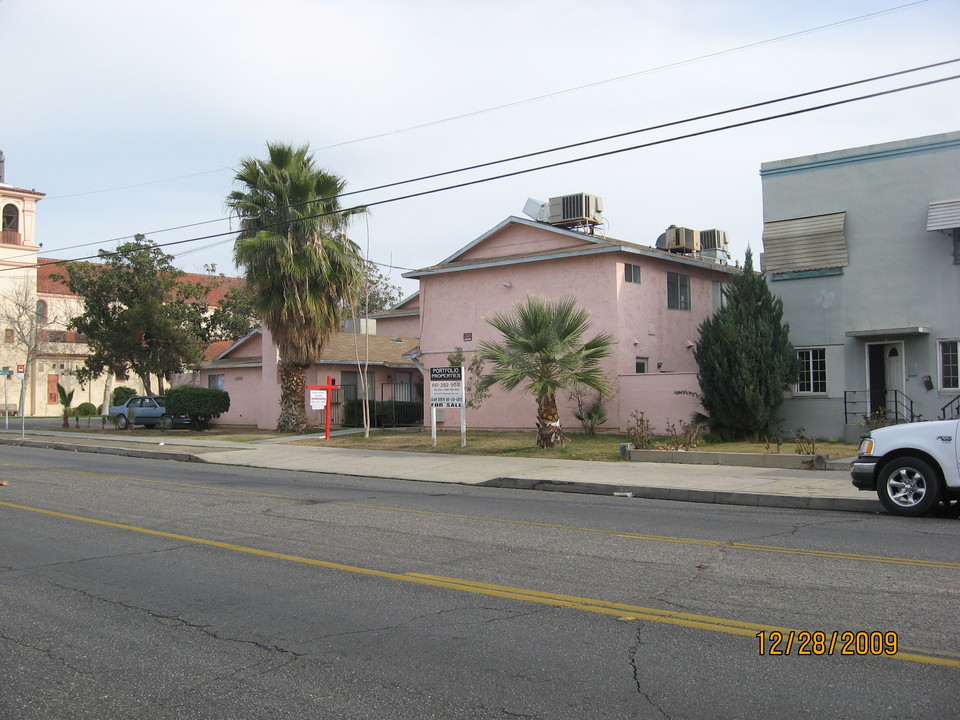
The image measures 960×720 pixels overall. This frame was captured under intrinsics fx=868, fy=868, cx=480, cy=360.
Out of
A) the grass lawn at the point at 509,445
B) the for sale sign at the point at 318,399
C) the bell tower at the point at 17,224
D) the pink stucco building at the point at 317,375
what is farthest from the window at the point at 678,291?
the bell tower at the point at 17,224

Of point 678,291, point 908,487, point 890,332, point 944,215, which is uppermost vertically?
point 944,215

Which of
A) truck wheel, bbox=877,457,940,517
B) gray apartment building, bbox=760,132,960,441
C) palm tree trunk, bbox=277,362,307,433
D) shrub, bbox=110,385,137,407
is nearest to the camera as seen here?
truck wheel, bbox=877,457,940,517

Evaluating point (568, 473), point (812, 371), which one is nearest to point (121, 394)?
point (568, 473)

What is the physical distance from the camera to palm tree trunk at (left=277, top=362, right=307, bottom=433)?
1229 inches

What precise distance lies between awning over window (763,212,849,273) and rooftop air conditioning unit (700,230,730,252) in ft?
33.1

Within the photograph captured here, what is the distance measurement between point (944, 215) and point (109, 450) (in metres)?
24.0

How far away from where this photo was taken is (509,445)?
930 inches

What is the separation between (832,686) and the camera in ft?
16.8

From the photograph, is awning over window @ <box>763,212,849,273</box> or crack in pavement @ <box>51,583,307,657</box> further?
awning over window @ <box>763,212,849,273</box>

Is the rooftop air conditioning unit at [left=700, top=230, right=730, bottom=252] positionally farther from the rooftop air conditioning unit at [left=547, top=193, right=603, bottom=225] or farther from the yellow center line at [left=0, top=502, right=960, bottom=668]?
the yellow center line at [left=0, top=502, right=960, bottom=668]

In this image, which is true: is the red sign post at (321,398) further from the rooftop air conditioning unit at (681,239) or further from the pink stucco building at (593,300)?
the rooftop air conditioning unit at (681,239)

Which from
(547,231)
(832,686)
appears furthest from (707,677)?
(547,231)

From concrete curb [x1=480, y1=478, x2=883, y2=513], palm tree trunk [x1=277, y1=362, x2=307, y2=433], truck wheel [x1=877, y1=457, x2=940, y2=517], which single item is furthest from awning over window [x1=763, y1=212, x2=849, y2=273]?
palm tree trunk [x1=277, y1=362, x2=307, y2=433]

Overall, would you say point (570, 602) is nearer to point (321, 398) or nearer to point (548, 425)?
point (548, 425)
